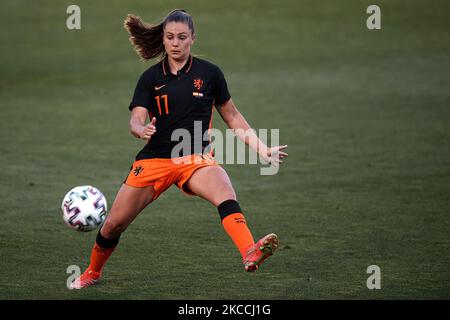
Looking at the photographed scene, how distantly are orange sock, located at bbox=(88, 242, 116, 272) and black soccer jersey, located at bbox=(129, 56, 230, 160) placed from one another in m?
0.91

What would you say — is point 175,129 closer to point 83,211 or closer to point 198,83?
point 198,83

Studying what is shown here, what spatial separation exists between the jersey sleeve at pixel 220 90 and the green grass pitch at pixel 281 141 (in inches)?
62.3

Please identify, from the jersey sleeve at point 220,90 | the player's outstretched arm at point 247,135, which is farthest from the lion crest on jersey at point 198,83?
the player's outstretched arm at point 247,135

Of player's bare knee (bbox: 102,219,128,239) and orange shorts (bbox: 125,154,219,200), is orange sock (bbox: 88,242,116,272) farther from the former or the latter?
orange shorts (bbox: 125,154,219,200)

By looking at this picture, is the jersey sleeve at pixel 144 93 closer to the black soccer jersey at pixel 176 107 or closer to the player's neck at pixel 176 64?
the black soccer jersey at pixel 176 107

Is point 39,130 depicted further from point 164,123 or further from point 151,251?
point 164,123

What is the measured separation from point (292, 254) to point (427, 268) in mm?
1353

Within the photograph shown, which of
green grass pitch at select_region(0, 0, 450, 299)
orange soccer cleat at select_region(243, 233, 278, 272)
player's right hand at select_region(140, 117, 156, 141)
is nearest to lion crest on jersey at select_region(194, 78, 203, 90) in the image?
player's right hand at select_region(140, 117, 156, 141)

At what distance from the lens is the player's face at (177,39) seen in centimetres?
774

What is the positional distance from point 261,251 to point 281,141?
29.4 feet

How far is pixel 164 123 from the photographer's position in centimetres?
782

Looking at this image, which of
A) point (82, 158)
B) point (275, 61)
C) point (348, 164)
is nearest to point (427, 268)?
point (348, 164)

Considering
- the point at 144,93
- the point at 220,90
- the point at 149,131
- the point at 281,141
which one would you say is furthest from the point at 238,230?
the point at 281,141

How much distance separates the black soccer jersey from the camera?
777cm
